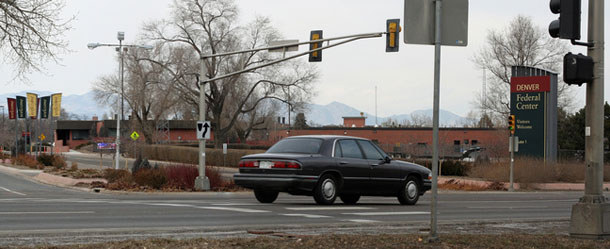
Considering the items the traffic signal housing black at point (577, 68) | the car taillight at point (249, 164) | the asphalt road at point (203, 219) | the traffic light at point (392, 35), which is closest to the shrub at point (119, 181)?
the asphalt road at point (203, 219)

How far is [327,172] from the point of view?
16.5 m

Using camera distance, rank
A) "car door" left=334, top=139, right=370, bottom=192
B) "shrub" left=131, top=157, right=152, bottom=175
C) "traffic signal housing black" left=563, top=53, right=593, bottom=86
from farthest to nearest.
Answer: "shrub" left=131, top=157, right=152, bottom=175 → "car door" left=334, top=139, right=370, bottom=192 → "traffic signal housing black" left=563, top=53, right=593, bottom=86

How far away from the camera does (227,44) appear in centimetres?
6719

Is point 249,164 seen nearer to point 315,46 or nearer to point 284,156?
point 284,156

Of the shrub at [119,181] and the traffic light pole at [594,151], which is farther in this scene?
the shrub at [119,181]

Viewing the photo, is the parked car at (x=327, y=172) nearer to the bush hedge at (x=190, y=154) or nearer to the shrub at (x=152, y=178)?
the shrub at (x=152, y=178)

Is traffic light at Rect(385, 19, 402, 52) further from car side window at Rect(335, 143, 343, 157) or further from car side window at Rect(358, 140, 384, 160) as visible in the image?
car side window at Rect(335, 143, 343, 157)

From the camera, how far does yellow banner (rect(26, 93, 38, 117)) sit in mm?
59156

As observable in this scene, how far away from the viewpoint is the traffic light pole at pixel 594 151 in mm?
10445

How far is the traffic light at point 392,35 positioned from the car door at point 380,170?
27.9 ft

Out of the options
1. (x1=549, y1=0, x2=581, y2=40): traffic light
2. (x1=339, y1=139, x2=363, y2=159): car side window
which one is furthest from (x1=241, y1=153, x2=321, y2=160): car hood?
(x1=549, y1=0, x2=581, y2=40): traffic light

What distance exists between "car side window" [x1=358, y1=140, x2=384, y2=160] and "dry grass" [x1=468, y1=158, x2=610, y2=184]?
2166 cm

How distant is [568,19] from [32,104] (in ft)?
182

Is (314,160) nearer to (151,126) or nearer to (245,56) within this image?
(245,56)
